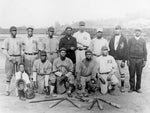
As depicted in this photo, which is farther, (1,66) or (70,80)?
(1,66)

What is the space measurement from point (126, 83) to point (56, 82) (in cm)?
216

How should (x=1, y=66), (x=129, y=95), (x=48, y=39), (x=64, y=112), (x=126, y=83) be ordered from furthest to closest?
1. (x=1, y=66)
2. (x=126, y=83)
3. (x=48, y=39)
4. (x=129, y=95)
5. (x=64, y=112)

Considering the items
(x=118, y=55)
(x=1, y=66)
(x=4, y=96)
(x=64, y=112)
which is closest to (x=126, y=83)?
(x=118, y=55)

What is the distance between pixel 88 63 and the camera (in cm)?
638

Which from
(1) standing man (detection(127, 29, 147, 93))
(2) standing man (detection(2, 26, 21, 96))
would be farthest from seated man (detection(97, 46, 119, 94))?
(2) standing man (detection(2, 26, 21, 96))

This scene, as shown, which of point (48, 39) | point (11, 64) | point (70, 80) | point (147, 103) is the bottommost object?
point (147, 103)

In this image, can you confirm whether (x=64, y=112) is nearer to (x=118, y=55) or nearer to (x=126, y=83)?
(x=118, y=55)

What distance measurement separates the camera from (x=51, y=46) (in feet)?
21.6

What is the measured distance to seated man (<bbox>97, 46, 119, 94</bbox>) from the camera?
631 cm

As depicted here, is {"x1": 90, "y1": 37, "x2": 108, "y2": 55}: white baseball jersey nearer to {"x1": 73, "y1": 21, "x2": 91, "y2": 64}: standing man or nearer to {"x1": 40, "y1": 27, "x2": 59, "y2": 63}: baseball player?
{"x1": 73, "y1": 21, "x2": 91, "y2": 64}: standing man

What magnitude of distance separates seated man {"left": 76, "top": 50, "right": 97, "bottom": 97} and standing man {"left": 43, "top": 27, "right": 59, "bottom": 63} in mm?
760

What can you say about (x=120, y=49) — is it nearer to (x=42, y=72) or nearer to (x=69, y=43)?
(x=69, y=43)

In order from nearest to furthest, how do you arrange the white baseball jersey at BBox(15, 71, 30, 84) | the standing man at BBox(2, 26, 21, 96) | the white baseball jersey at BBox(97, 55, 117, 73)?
the white baseball jersey at BBox(15, 71, 30, 84), the standing man at BBox(2, 26, 21, 96), the white baseball jersey at BBox(97, 55, 117, 73)

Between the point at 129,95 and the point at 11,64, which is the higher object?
the point at 11,64
